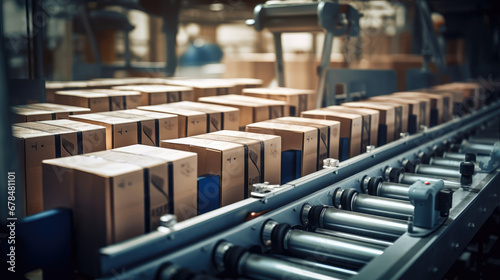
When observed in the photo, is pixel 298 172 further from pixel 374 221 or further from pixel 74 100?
pixel 74 100

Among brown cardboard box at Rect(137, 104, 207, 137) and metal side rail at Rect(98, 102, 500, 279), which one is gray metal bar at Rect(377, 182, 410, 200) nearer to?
metal side rail at Rect(98, 102, 500, 279)

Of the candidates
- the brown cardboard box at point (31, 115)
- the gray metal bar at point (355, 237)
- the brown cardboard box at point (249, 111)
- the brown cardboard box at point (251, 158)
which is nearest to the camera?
the gray metal bar at point (355, 237)

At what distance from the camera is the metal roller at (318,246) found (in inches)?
59.4

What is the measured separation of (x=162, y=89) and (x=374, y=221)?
6.69 ft

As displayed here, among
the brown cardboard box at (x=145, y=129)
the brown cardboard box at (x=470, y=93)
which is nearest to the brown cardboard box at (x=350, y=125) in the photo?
the brown cardboard box at (x=145, y=129)

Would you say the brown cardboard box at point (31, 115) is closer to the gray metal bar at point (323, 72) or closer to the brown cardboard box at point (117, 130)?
the brown cardboard box at point (117, 130)

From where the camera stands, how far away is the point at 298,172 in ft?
7.40

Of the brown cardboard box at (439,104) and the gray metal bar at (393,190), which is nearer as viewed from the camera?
the gray metal bar at (393,190)

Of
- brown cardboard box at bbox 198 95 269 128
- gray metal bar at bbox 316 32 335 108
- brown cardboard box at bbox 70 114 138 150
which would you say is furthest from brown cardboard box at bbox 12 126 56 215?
gray metal bar at bbox 316 32 335 108

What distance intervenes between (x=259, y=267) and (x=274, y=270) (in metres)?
0.05

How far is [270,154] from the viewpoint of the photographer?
6.81 feet

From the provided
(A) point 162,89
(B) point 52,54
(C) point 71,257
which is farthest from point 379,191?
(B) point 52,54

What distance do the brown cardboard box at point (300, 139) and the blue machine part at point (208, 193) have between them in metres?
0.57

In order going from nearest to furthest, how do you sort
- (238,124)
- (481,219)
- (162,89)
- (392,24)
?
(481,219) < (238,124) < (162,89) < (392,24)
